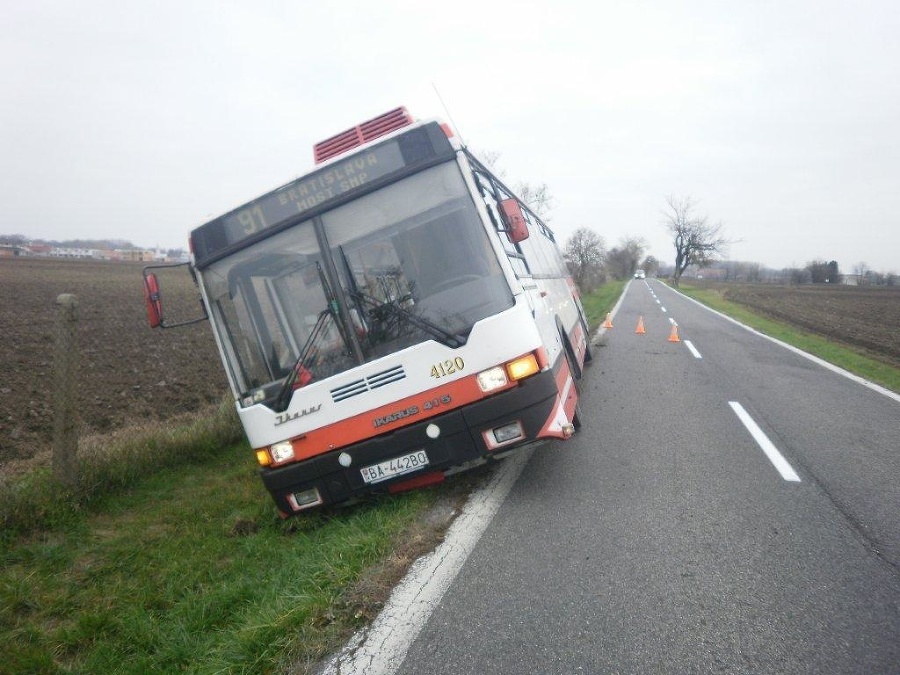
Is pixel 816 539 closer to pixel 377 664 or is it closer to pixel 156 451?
pixel 377 664

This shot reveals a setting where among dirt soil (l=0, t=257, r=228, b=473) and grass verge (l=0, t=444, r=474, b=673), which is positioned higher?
dirt soil (l=0, t=257, r=228, b=473)

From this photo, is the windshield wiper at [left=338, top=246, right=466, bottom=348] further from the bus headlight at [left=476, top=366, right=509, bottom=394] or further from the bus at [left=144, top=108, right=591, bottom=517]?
the bus headlight at [left=476, top=366, right=509, bottom=394]

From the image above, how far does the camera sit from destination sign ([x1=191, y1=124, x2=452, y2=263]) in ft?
13.2

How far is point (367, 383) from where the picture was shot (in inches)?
152

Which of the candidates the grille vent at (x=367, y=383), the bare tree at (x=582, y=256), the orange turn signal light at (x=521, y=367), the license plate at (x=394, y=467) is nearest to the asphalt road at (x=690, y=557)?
the license plate at (x=394, y=467)

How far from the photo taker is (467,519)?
378 centimetres

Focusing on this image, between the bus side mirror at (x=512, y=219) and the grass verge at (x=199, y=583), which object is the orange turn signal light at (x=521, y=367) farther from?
the grass verge at (x=199, y=583)

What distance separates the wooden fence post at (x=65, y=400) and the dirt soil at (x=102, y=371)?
2.34 feet

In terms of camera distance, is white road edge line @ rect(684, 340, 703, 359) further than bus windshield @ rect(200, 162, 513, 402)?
Yes

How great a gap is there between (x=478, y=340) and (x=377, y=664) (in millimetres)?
2084

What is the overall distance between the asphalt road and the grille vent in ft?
4.20

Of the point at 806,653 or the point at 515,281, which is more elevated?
the point at 515,281

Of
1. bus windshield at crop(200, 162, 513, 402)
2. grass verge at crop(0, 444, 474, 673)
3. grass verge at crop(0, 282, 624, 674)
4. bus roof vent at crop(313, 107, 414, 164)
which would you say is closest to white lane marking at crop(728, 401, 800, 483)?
grass verge at crop(0, 282, 624, 674)

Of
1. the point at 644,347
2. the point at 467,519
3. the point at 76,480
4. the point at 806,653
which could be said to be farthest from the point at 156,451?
the point at 644,347
